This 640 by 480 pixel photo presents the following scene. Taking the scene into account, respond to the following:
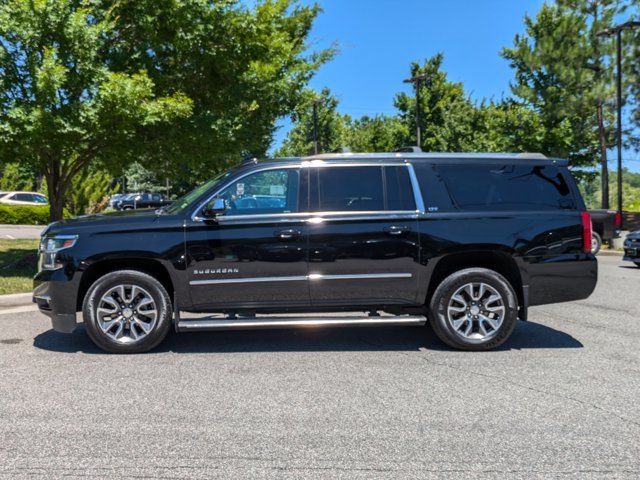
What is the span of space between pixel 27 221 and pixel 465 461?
30706 millimetres

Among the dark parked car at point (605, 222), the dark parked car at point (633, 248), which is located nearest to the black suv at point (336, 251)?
the dark parked car at point (633, 248)

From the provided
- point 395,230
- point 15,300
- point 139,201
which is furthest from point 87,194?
point 395,230

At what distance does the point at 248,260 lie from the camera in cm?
588

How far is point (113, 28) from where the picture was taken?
12.1m

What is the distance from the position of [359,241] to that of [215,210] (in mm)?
1466

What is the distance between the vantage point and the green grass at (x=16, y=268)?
31.0ft

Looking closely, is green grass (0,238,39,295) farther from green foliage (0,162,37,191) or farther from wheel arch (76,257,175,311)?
green foliage (0,162,37,191)

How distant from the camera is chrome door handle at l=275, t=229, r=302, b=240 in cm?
590

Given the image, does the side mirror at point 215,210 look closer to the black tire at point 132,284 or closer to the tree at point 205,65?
the black tire at point 132,284

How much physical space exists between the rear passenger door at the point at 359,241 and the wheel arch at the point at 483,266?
33cm

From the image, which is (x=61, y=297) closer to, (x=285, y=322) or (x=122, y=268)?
(x=122, y=268)

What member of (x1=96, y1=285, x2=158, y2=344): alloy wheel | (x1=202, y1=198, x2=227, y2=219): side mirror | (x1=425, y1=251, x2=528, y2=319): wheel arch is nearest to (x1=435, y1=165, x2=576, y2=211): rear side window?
(x1=425, y1=251, x2=528, y2=319): wheel arch

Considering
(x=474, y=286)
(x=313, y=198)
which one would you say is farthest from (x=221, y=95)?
(x=474, y=286)

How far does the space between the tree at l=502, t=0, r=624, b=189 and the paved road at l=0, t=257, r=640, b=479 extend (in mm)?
27595
